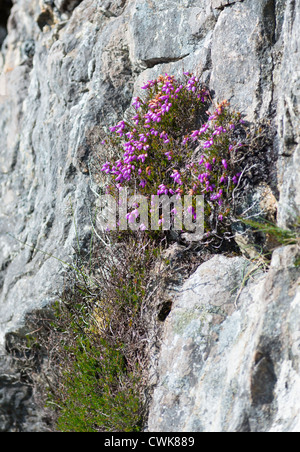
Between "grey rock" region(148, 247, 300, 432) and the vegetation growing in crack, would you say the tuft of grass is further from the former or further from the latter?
"grey rock" region(148, 247, 300, 432)

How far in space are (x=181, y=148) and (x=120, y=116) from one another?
4.17 ft

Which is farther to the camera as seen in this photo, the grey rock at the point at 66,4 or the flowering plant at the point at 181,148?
the grey rock at the point at 66,4

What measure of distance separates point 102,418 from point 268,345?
1685mm

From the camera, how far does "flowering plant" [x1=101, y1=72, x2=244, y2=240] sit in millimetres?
4105

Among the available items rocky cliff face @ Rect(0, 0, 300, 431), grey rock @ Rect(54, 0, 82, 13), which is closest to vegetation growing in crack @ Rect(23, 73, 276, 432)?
rocky cliff face @ Rect(0, 0, 300, 431)

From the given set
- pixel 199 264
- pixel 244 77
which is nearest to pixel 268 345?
pixel 199 264

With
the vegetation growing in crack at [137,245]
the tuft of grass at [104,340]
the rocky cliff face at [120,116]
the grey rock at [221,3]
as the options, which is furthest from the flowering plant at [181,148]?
the grey rock at [221,3]

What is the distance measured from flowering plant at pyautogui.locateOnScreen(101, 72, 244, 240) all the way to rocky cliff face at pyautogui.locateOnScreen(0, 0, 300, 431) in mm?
272

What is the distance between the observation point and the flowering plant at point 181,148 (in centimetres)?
411

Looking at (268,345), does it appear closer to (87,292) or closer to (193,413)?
(193,413)

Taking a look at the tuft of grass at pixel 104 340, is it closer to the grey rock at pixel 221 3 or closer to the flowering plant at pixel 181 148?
the flowering plant at pixel 181 148

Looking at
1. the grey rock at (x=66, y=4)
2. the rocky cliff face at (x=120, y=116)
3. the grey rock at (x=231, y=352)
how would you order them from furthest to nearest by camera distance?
the grey rock at (x=66, y=4)
the rocky cliff face at (x=120, y=116)
the grey rock at (x=231, y=352)

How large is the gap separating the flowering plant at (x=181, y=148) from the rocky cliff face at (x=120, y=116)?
27cm

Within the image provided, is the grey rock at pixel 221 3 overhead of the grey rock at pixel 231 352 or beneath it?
overhead
